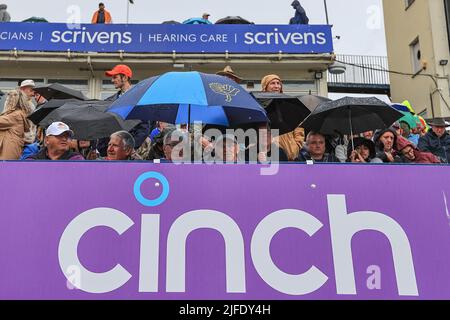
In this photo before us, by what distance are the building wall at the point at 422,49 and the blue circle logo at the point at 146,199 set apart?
15.2 meters

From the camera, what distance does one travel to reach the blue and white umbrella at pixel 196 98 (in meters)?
4.51

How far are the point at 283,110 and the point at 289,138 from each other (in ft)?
1.12

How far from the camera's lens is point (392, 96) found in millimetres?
21766

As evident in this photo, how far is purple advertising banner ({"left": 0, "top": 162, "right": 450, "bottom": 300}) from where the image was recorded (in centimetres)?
371

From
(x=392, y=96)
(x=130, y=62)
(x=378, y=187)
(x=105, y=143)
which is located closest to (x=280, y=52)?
(x=130, y=62)

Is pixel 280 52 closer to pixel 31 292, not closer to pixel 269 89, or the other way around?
pixel 269 89

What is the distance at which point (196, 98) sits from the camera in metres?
4.50

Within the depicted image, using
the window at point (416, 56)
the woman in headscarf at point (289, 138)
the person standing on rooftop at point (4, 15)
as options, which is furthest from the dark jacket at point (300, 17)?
the woman in headscarf at point (289, 138)

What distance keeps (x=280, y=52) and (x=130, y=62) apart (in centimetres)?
430

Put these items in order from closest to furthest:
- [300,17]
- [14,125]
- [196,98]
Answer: [196,98] → [14,125] → [300,17]

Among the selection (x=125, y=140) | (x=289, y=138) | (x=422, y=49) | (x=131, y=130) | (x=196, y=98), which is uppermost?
(x=422, y=49)

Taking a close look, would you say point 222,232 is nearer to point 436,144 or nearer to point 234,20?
point 436,144

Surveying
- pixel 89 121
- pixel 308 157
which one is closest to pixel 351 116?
pixel 308 157

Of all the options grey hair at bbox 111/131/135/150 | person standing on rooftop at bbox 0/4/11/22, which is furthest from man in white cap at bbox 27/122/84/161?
person standing on rooftop at bbox 0/4/11/22
